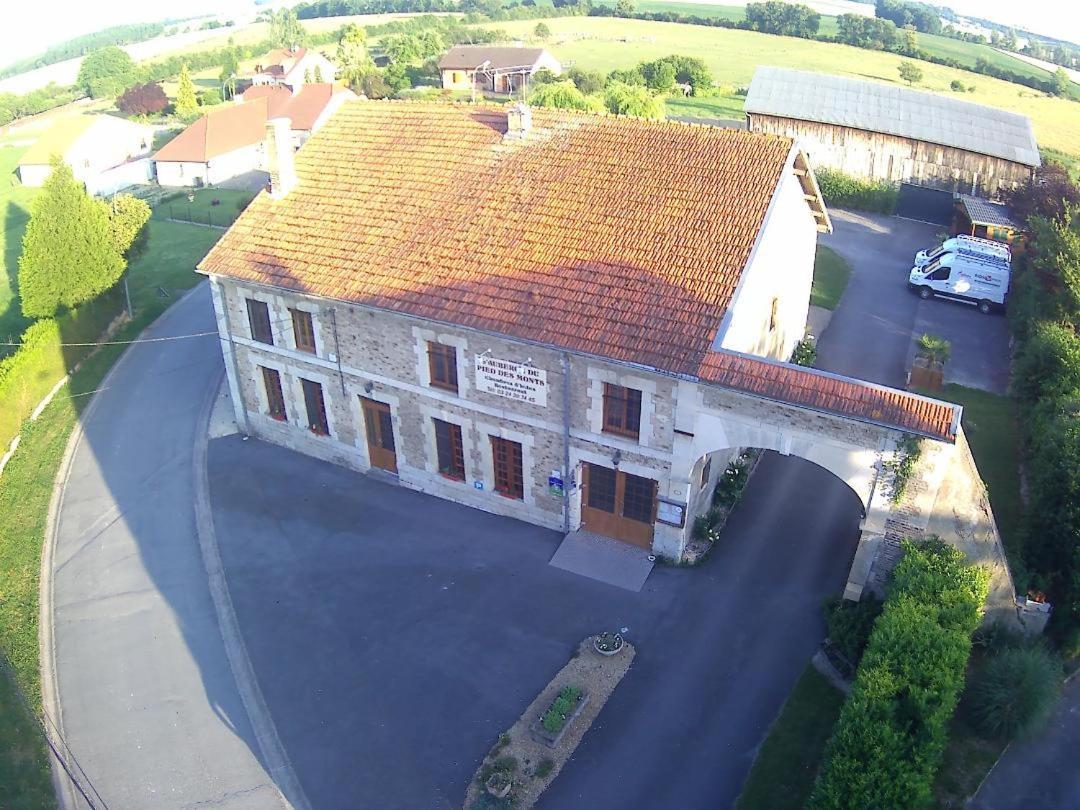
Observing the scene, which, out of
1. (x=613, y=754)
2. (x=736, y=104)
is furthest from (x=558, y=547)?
(x=736, y=104)

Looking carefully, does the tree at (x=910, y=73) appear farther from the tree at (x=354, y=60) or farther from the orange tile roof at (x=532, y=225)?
the orange tile roof at (x=532, y=225)

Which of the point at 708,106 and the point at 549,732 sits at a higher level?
the point at 708,106

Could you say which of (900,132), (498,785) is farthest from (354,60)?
(498,785)

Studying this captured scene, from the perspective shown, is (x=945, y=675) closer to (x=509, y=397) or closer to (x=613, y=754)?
(x=613, y=754)

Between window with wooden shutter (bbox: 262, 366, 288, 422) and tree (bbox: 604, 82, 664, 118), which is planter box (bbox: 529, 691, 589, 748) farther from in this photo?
tree (bbox: 604, 82, 664, 118)

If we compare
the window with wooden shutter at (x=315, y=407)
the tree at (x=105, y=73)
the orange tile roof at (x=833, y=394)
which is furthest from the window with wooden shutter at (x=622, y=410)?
the tree at (x=105, y=73)

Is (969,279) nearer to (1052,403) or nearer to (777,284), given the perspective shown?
(1052,403)
